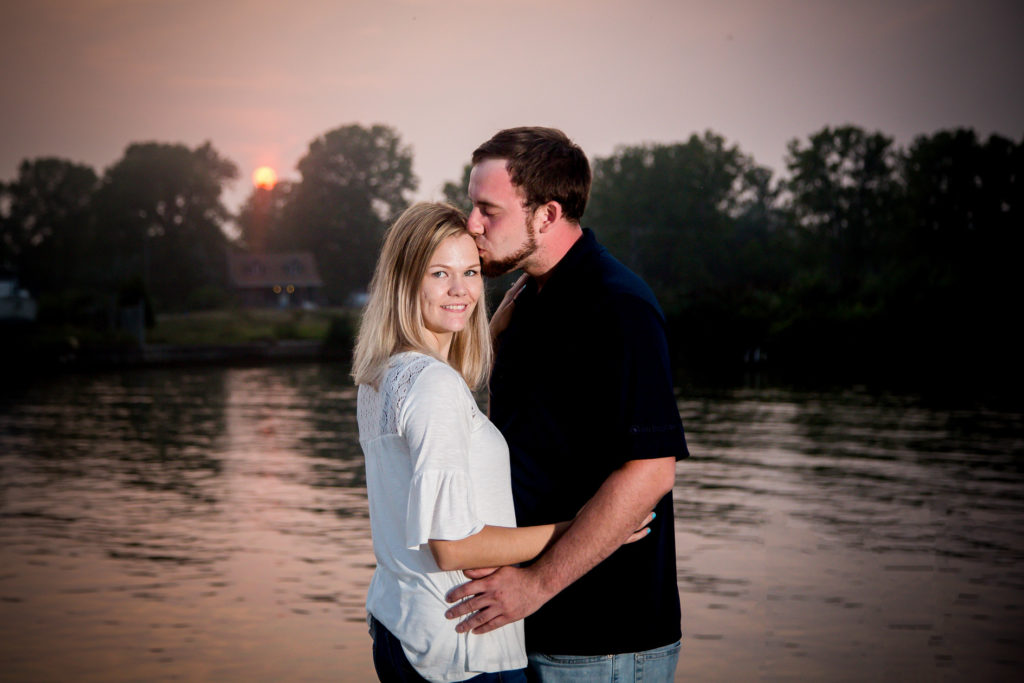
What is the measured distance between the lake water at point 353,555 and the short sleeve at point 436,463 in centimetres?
493

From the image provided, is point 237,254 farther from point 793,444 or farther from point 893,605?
point 893,605

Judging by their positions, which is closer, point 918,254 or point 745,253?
point 918,254

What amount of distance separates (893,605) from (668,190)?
261ft

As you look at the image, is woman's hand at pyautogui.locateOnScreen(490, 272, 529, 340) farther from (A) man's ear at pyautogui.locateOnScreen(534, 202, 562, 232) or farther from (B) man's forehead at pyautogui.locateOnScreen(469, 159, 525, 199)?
(B) man's forehead at pyautogui.locateOnScreen(469, 159, 525, 199)

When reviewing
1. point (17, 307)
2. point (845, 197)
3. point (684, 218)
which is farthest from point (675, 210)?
point (17, 307)

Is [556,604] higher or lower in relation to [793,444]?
higher

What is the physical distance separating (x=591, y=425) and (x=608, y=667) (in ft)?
Result: 2.25

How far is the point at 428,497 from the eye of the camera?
8.93ft

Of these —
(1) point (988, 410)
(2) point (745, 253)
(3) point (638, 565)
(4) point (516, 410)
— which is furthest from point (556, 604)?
(2) point (745, 253)

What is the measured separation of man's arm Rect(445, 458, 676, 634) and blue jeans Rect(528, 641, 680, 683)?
256 mm

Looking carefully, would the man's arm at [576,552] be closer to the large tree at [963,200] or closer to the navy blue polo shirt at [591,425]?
the navy blue polo shirt at [591,425]

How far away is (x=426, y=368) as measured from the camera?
279 centimetres

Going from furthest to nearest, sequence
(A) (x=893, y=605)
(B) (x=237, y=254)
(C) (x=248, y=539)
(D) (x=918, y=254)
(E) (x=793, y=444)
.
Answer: (B) (x=237, y=254)
(D) (x=918, y=254)
(E) (x=793, y=444)
(C) (x=248, y=539)
(A) (x=893, y=605)

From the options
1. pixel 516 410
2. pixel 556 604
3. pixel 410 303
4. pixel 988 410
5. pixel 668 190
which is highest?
pixel 668 190
